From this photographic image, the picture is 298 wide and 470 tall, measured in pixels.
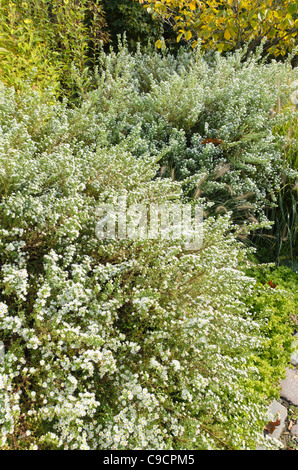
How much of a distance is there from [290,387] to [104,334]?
4.99 feet

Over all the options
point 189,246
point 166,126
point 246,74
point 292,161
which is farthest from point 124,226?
point 246,74

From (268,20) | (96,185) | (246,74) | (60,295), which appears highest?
(268,20)

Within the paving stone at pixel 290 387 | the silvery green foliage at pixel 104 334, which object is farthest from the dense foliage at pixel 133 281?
the paving stone at pixel 290 387

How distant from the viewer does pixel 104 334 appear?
181 cm

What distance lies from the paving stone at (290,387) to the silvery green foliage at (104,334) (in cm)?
37

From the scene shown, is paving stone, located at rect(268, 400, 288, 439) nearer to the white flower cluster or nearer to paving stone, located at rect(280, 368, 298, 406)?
paving stone, located at rect(280, 368, 298, 406)

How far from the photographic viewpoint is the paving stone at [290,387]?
242 cm

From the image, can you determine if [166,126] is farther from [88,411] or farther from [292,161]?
Result: [88,411]

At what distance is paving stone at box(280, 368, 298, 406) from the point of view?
242 cm

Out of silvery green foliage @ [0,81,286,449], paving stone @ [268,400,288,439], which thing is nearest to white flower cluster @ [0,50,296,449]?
silvery green foliage @ [0,81,286,449]

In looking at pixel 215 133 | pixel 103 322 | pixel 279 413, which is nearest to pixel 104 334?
pixel 103 322

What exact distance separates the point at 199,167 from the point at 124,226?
158cm

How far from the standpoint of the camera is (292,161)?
3.85 metres
